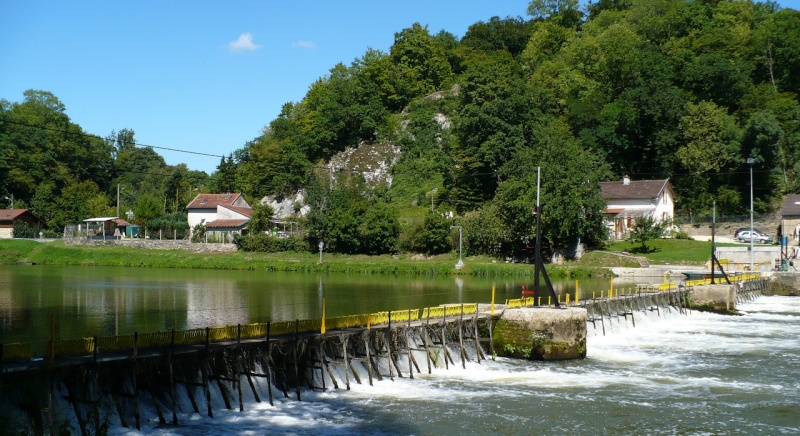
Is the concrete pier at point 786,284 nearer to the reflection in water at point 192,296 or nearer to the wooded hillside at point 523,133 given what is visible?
the reflection in water at point 192,296

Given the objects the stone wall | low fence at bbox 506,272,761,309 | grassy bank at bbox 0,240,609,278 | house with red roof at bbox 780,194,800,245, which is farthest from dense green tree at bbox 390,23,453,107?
low fence at bbox 506,272,761,309

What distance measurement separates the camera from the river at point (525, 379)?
23094 mm

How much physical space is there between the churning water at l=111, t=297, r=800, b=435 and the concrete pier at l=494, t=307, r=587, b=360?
62 centimetres

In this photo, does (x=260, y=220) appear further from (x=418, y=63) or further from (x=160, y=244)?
(x=418, y=63)

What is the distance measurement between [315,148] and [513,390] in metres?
105

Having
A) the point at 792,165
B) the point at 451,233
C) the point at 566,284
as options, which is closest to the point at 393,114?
the point at 451,233

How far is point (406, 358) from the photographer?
30766 mm

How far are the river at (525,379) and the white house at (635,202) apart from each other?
3732 centimetres

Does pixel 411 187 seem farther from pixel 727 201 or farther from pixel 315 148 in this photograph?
pixel 727 201

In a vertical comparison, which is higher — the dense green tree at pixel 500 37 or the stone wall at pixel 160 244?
the dense green tree at pixel 500 37

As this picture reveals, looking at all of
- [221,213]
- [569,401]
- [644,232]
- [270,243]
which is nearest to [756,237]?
[644,232]

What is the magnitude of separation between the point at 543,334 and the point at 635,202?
70.9 meters

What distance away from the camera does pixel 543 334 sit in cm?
3303

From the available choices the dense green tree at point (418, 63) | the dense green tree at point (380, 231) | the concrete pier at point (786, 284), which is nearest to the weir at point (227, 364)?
the concrete pier at point (786, 284)
